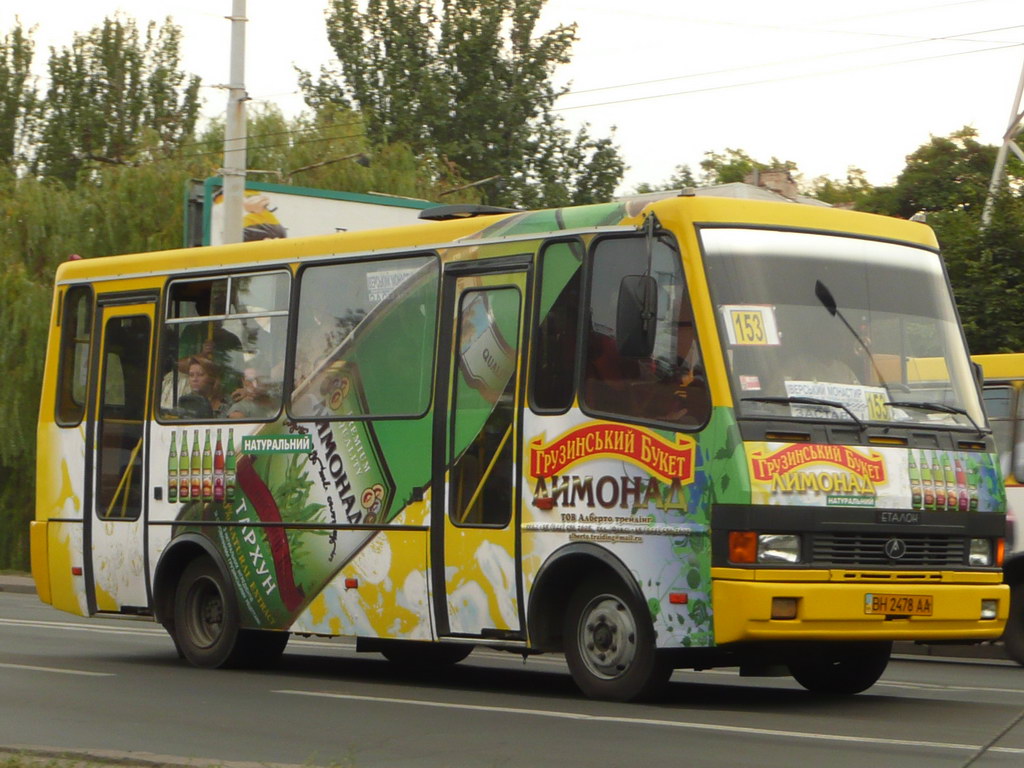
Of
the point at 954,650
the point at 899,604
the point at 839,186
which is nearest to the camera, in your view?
the point at 899,604

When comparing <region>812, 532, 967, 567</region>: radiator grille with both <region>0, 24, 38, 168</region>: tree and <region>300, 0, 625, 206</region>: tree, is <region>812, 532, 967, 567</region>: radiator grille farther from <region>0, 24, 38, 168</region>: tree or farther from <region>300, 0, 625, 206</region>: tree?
<region>300, 0, 625, 206</region>: tree

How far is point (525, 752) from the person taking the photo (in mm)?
8352

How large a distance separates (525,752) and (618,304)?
285 centimetres

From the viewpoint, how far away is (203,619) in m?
13.6

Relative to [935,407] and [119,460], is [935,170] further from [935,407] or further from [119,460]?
[935,407]

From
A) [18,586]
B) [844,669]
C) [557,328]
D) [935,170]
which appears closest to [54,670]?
[557,328]

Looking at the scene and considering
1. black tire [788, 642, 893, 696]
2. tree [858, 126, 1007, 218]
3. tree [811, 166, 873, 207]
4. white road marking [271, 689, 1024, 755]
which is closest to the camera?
white road marking [271, 689, 1024, 755]

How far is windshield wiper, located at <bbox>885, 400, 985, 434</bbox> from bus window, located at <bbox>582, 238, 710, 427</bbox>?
121 centimetres

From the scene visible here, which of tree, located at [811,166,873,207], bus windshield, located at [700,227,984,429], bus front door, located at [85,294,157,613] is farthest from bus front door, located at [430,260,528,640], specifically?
tree, located at [811,166,873,207]

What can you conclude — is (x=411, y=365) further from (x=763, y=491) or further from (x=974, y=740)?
(x=974, y=740)

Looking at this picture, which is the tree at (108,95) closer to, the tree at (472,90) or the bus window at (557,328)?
the tree at (472,90)

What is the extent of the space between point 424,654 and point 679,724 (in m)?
4.79

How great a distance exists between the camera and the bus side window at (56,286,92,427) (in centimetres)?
1462

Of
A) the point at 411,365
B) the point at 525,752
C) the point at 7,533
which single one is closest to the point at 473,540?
the point at 411,365
